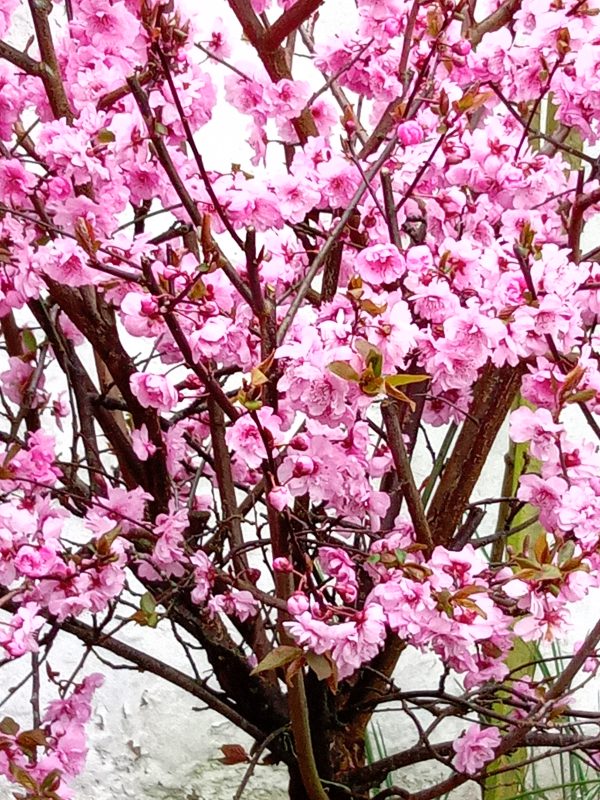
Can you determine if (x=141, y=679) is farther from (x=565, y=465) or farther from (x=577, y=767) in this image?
(x=565, y=465)

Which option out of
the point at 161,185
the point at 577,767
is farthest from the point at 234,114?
the point at 577,767

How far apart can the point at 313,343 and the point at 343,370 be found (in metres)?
0.06

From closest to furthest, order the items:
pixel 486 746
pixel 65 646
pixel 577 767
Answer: pixel 486 746
pixel 577 767
pixel 65 646

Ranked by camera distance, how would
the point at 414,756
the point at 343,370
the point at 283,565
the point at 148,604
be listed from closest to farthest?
the point at 343,370 → the point at 283,565 → the point at 148,604 → the point at 414,756

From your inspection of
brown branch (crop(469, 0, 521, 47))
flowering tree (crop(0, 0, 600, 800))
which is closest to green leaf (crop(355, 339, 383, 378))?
flowering tree (crop(0, 0, 600, 800))

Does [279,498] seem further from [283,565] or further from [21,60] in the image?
[21,60]

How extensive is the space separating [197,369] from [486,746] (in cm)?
45

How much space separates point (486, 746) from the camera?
2.64ft

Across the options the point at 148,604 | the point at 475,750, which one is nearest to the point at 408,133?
the point at 148,604

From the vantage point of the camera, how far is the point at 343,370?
52 cm

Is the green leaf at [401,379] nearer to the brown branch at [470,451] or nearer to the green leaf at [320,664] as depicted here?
the green leaf at [320,664]

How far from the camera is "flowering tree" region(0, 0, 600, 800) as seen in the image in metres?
0.61

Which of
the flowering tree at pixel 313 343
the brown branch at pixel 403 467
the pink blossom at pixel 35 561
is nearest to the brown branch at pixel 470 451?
the flowering tree at pixel 313 343

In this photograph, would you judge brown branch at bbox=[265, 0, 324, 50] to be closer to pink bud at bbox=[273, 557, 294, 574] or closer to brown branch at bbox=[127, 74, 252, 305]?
brown branch at bbox=[127, 74, 252, 305]
